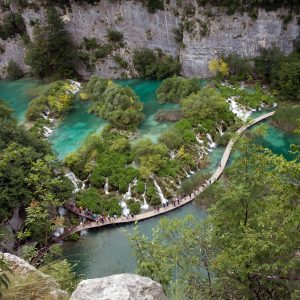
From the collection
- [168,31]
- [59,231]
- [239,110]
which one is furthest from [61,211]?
[168,31]

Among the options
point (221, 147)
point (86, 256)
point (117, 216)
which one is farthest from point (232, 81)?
point (86, 256)

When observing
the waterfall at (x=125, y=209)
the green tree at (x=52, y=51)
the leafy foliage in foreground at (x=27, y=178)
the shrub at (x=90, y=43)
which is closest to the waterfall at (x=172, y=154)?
the waterfall at (x=125, y=209)

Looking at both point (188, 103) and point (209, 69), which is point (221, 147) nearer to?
point (188, 103)

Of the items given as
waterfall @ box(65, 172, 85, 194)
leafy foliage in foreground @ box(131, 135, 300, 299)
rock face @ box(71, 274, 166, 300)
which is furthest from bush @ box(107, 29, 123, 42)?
rock face @ box(71, 274, 166, 300)

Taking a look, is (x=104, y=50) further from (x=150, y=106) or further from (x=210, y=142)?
(x=210, y=142)

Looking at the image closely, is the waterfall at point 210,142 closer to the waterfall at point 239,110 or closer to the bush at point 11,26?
the waterfall at point 239,110

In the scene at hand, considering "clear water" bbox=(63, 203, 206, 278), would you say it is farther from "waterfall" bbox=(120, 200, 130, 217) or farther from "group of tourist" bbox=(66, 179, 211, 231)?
"waterfall" bbox=(120, 200, 130, 217)
